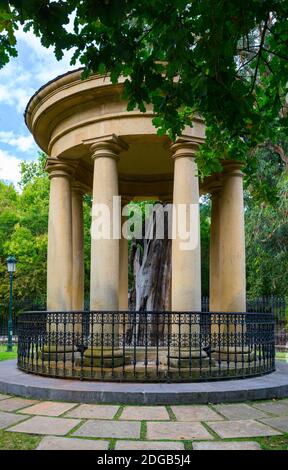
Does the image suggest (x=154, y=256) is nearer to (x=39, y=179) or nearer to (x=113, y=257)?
(x=113, y=257)

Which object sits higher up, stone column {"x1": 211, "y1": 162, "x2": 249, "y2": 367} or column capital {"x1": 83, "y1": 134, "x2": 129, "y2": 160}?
column capital {"x1": 83, "y1": 134, "x2": 129, "y2": 160}

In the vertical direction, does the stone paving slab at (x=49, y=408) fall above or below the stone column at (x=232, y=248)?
below

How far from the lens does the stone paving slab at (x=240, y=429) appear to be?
508cm

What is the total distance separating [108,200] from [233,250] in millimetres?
3172

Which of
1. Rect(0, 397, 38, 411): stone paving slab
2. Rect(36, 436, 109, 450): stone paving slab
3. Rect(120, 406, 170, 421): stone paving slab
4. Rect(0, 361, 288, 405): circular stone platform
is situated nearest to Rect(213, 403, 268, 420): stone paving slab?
Rect(0, 361, 288, 405): circular stone platform

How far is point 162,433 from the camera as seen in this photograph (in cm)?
511

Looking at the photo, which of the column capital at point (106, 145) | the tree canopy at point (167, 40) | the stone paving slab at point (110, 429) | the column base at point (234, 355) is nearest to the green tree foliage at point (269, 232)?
the column base at point (234, 355)

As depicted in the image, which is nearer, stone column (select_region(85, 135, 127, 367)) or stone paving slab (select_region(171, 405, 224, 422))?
stone paving slab (select_region(171, 405, 224, 422))

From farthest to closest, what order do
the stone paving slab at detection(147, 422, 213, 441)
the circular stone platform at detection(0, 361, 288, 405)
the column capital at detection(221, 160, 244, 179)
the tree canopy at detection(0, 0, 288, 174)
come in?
the column capital at detection(221, 160, 244, 179) → the circular stone platform at detection(0, 361, 288, 405) → the stone paving slab at detection(147, 422, 213, 441) → the tree canopy at detection(0, 0, 288, 174)

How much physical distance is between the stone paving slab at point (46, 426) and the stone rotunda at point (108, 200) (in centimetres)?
227

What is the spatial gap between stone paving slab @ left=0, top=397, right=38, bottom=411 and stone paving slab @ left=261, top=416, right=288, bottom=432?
3.43 metres

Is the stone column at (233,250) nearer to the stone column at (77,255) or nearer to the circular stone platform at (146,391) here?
the circular stone platform at (146,391)

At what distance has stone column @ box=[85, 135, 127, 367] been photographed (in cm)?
892

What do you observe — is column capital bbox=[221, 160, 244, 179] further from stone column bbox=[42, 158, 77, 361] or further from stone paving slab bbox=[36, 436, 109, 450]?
stone paving slab bbox=[36, 436, 109, 450]
